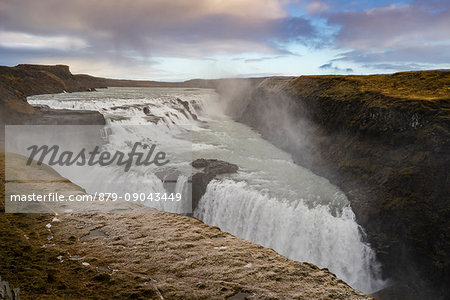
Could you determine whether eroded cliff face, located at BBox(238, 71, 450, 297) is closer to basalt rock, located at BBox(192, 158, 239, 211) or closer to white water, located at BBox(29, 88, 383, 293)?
white water, located at BBox(29, 88, 383, 293)

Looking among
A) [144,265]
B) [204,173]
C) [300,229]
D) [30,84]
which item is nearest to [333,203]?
[300,229]

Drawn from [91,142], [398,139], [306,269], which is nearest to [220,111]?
[91,142]

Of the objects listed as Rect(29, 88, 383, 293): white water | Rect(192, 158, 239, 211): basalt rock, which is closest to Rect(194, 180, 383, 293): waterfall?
Rect(29, 88, 383, 293): white water

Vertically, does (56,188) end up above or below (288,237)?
above

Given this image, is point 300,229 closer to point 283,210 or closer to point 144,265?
point 283,210

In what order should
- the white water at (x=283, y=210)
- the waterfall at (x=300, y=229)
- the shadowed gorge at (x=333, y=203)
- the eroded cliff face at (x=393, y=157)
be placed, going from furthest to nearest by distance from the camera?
the white water at (x=283, y=210), the waterfall at (x=300, y=229), the eroded cliff face at (x=393, y=157), the shadowed gorge at (x=333, y=203)

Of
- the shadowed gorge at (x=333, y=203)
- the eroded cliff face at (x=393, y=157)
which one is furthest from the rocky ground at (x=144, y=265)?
the eroded cliff face at (x=393, y=157)

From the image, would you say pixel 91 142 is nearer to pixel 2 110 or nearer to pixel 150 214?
pixel 2 110

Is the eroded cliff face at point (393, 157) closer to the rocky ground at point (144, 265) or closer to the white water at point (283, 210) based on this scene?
the white water at point (283, 210)
